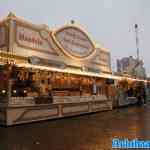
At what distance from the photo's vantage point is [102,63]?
17.8 m

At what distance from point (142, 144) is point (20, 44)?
7740mm

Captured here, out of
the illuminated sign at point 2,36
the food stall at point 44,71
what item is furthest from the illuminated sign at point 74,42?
the illuminated sign at point 2,36

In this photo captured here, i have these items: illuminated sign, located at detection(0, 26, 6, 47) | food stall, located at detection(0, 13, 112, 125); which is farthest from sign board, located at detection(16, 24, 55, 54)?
illuminated sign, located at detection(0, 26, 6, 47)

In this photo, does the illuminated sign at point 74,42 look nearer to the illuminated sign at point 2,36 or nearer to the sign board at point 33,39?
the sign board at point 33,39

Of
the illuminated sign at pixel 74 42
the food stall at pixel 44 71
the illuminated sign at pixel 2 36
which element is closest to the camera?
A: the food stall at pixel 44 71

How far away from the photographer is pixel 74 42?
1457 cm

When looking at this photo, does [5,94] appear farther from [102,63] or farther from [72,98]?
[102,63]

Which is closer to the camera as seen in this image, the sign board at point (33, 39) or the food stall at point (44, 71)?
the food stall at point (44, 71)

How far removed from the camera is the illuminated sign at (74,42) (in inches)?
524

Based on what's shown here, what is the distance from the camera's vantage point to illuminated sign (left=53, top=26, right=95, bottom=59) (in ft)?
43.7

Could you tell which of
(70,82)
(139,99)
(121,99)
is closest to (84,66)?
(70,82)

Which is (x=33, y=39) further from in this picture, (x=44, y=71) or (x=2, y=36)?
(x=44, y=71)

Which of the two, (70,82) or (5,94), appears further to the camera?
(70,82)

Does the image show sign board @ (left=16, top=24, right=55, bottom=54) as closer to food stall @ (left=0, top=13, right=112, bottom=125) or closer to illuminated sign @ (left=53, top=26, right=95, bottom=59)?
food stall @ (left=0, top=13, right=112, bottom=125)
